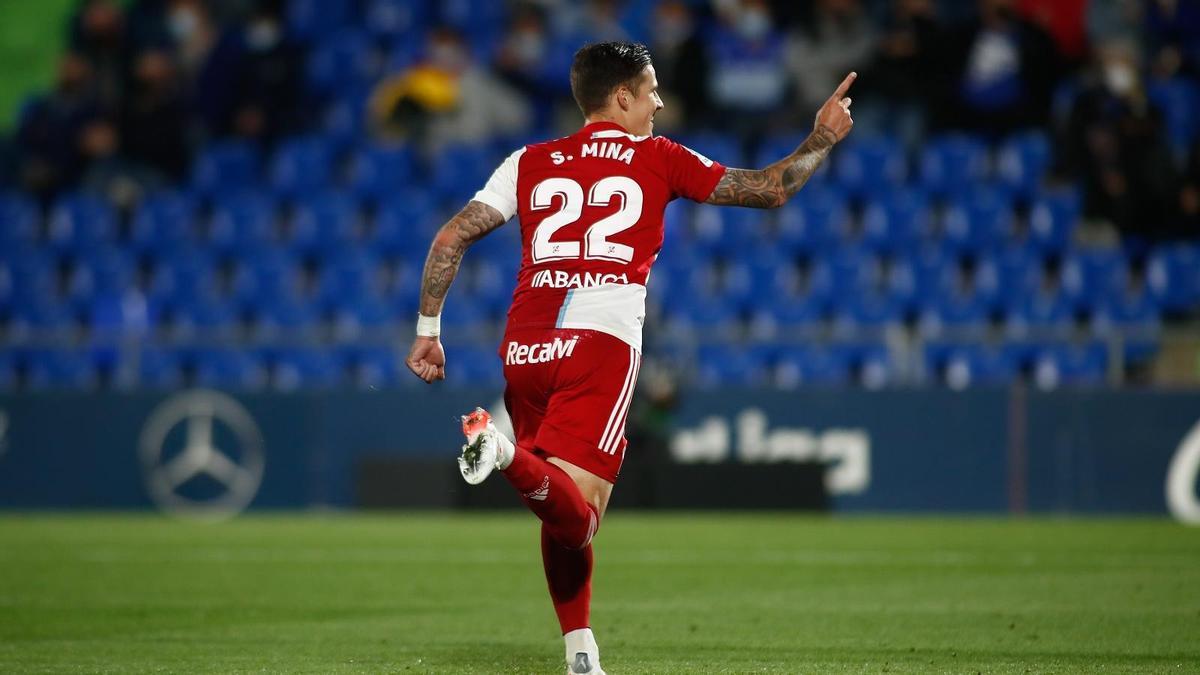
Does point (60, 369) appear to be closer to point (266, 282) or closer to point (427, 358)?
point (266, 282)

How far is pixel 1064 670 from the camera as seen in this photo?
19.4 feet

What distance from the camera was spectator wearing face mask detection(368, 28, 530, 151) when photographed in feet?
66.4

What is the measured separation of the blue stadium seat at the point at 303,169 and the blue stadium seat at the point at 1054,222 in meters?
8.36

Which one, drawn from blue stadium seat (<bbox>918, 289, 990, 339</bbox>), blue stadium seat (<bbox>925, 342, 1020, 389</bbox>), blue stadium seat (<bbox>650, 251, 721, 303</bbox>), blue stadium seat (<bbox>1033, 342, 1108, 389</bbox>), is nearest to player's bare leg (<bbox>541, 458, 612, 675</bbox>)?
blue stadium seat (<bbox>1033, 342, 1108, 389</bbox>)

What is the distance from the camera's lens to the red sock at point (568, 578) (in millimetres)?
5762

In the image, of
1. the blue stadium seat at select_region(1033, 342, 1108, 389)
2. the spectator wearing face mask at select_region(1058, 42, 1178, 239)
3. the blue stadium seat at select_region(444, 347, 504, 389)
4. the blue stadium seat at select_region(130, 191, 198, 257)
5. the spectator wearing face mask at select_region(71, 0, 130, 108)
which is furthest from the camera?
the spectator wearing face mask at select_region(71, 0, 130, 108)

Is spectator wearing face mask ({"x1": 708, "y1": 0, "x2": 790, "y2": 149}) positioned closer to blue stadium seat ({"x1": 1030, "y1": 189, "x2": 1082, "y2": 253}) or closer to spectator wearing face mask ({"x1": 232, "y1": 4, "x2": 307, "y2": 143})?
blue stadium seat ({"x1": 1030, "y1": 189, "x2": 1082, "y2": 253})

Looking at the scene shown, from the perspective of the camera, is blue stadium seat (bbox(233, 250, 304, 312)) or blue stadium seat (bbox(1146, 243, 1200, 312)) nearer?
blue stadium seat (bbox(1146, 243, 1200, 312))

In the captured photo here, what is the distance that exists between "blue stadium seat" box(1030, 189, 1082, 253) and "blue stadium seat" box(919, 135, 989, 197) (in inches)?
34.1

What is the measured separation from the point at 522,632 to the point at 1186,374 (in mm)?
9642

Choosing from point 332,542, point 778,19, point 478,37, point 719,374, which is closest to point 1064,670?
point 332,542

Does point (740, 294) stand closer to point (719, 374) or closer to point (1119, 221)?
point (719, 374)

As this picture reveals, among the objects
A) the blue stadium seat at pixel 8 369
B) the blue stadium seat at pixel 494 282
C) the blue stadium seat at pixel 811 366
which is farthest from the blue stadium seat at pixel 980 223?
the blue stadium seat at pixel 8 369

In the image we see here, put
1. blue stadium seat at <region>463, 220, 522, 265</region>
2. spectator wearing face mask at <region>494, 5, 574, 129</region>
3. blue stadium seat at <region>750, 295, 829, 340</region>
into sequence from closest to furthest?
blue stadium seat at <region>750, 295, 829, 340</region> → blue stadium seat at <region>463, 220, 522, 265</region> → spectator wearing face mask at <region>494, 5, 574, 129</region>
